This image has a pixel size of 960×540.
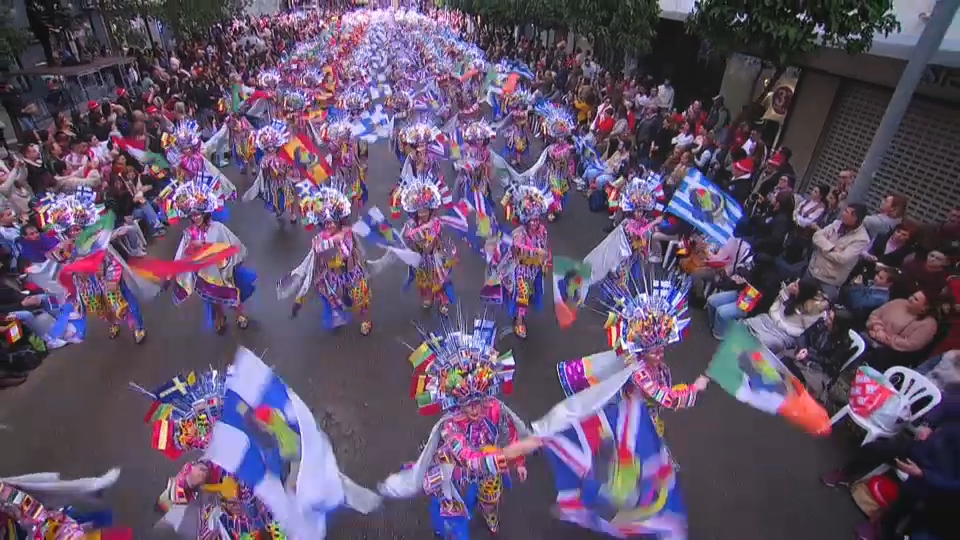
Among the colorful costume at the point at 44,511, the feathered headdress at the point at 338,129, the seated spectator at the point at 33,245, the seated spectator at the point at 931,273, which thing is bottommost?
the seated spectator at the point at 33,245

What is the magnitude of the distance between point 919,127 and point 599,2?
655 centimetres

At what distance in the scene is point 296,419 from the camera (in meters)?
3.57

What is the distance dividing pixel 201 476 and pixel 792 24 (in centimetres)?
768

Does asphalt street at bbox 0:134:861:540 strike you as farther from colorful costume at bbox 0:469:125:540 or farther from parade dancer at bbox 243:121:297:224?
parade dancer at bbox 243:121:297:224

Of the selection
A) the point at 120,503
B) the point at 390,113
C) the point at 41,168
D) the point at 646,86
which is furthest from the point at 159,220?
the point at 646,86

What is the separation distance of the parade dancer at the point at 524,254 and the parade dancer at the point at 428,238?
64cm

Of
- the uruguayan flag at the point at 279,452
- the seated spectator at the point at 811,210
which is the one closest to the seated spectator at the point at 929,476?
the seated spectator at the point at 811,210

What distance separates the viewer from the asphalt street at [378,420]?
435cm

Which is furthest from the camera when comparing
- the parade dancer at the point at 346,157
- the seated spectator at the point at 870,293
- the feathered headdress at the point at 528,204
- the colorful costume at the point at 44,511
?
the parade dancer at the point at 346,157

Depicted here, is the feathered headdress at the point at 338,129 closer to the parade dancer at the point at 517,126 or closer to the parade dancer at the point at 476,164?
the parade dancer at the point at 476,164

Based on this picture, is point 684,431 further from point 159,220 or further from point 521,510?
point 159,220

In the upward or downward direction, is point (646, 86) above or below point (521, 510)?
above

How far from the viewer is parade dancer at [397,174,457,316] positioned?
243 inches

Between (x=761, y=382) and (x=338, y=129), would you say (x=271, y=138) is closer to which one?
(x=338, y=129)
